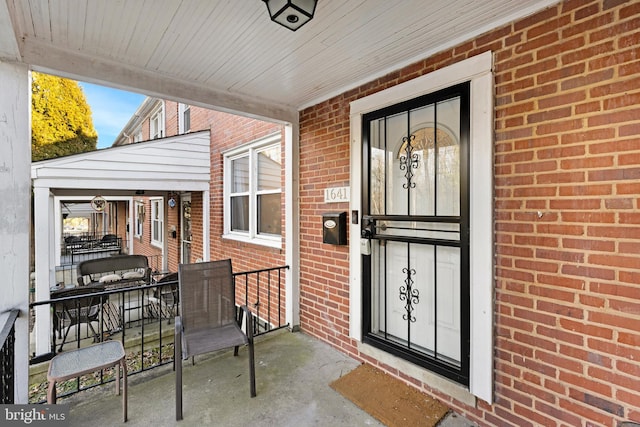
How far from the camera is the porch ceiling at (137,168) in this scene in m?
4.53

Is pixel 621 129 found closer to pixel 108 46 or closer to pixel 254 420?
pixel 254 420

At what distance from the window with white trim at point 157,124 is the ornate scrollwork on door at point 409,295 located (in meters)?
8.90

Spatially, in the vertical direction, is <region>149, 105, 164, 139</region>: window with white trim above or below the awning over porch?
above

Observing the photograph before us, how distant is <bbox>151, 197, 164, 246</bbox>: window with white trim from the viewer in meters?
8.76

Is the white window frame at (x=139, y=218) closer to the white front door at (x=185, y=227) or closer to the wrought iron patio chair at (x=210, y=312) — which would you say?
the white front door at (x=185, y=227)

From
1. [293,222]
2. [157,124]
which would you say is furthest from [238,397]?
[157,124]

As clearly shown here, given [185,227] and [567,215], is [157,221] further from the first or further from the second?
[567,215]

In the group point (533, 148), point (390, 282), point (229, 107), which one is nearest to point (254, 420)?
point (390, 282)

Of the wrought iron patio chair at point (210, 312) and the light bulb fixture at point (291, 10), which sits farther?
the wrought iron patio chair at point (210, 312)

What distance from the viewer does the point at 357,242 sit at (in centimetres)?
283

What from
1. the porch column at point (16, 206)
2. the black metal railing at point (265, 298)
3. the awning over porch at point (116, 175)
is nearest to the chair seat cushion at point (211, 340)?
the porch column at point (16, 206)

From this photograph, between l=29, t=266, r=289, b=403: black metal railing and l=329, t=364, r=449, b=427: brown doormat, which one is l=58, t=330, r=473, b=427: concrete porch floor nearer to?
l=329, t=364, r=449, b=427: brown doormat

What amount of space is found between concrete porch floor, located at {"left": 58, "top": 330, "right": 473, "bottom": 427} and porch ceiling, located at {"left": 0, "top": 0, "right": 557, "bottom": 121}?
252 cm
